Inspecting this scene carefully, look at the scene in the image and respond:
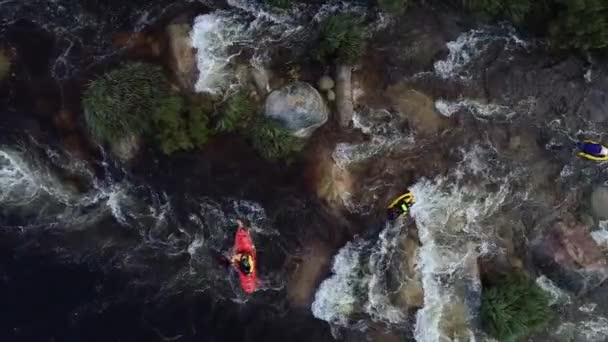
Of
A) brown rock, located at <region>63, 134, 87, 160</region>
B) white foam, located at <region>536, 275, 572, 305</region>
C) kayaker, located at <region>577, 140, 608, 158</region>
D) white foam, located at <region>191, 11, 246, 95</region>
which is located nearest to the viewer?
kayaker, located at <region>577, 140, 608, 158</region>

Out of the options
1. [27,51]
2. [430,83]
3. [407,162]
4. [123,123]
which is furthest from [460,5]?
[27,51]

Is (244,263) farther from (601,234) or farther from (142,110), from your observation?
(601,234)

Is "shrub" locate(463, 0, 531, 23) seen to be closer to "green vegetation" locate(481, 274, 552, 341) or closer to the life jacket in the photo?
the life jacket

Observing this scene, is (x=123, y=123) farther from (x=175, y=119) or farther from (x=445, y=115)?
(x=445, y=115)

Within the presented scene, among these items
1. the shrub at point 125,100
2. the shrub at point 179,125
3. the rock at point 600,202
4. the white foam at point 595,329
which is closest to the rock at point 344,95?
the shrub at point 179,125

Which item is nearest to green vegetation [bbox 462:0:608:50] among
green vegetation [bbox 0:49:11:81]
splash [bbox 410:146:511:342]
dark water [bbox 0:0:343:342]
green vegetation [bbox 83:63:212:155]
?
splash [bbox 410:146:511:342]
